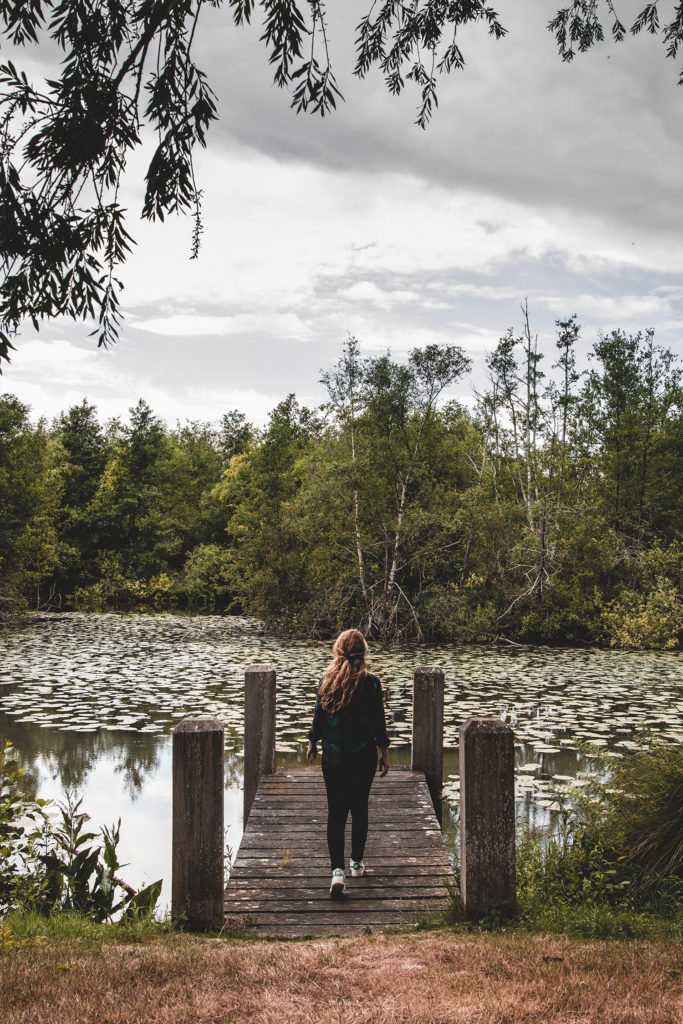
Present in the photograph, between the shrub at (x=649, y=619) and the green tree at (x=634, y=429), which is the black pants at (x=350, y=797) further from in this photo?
the green tree at (x=634, y=429)

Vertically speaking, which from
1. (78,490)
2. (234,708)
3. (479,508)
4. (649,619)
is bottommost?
(234,708)

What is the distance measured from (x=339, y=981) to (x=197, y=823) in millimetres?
1092

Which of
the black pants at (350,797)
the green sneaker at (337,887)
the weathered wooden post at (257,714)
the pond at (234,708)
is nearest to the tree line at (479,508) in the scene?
the pond at (234,708)

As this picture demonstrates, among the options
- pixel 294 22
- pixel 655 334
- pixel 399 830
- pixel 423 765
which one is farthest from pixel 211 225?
pixel 655 334

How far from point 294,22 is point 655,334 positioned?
77.0 ft

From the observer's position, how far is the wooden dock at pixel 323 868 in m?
4.07

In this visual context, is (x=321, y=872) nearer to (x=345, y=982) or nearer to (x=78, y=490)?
(x=345, y=982)

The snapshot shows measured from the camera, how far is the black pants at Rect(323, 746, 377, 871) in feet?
14.8

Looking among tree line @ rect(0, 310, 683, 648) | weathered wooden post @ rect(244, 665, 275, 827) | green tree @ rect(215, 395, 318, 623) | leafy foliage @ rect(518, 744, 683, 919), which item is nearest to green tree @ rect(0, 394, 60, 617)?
tree line @ rect(0, 310, 683, 648)

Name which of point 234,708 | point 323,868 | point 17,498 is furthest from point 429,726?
point 17,498

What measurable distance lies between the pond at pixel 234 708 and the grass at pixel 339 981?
279 centimetres

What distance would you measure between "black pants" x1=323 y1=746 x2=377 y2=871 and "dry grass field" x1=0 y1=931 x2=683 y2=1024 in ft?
3.41

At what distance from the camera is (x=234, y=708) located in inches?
448

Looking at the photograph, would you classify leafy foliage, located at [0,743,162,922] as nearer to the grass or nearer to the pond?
the grass
